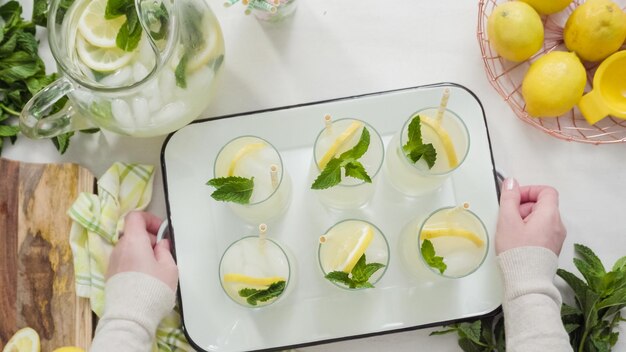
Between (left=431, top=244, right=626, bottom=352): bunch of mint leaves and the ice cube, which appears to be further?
(left=431, top=244, right=626, bottom=352): bunch of mint leaves

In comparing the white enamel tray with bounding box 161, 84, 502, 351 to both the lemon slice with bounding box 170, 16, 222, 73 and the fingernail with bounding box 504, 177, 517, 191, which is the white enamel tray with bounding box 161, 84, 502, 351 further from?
the lemon slice with bounding box 170, 16, 222, 73

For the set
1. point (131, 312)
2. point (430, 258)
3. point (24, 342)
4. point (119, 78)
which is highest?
point (119, 78)

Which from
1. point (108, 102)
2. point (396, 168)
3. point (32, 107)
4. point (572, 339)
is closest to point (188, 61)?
point (108, 102)

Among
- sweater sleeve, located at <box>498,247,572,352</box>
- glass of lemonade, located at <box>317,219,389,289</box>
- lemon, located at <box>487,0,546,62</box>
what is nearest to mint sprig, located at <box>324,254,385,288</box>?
glass of lemonade, located at <box>317,219,389,289</box>

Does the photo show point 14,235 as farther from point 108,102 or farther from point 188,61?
point 188,61

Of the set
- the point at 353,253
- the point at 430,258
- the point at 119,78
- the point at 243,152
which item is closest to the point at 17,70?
the point at 119,78

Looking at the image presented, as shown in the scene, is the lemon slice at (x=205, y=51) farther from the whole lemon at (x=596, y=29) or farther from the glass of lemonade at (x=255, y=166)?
the whole lemon at (x=596, y=29)

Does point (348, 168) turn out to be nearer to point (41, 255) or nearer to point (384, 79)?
point (384, 79)
